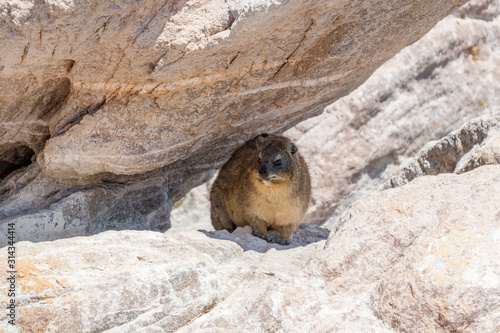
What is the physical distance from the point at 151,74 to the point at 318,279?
2.66 metres

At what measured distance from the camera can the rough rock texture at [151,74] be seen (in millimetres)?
5316

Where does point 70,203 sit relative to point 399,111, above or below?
above

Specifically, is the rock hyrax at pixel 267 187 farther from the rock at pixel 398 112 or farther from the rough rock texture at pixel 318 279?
the rock at pixel 398 112

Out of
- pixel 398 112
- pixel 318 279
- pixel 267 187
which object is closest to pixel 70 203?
pixel 267 187

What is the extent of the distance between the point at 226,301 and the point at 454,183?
2483 millimetres

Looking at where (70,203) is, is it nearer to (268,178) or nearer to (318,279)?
(268,178)

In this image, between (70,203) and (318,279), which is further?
(70,203)

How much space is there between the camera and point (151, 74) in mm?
5770

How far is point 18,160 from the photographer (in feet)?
25.1

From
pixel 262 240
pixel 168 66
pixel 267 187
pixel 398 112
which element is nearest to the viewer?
pixel 168 66

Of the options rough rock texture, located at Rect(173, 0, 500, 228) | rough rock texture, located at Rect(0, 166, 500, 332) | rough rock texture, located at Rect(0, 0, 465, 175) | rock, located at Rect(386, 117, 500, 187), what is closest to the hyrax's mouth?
rough rock texture, located at Rect(0, 0, 465, 175)

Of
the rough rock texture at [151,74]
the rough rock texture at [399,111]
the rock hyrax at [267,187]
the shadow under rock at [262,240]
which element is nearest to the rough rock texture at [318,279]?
the shadow under rock at [262,240]

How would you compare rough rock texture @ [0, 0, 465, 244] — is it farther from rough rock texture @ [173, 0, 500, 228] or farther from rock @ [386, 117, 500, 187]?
rough rock texture @ [173, 0, 500, 228]

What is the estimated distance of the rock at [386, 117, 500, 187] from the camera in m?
6.90
